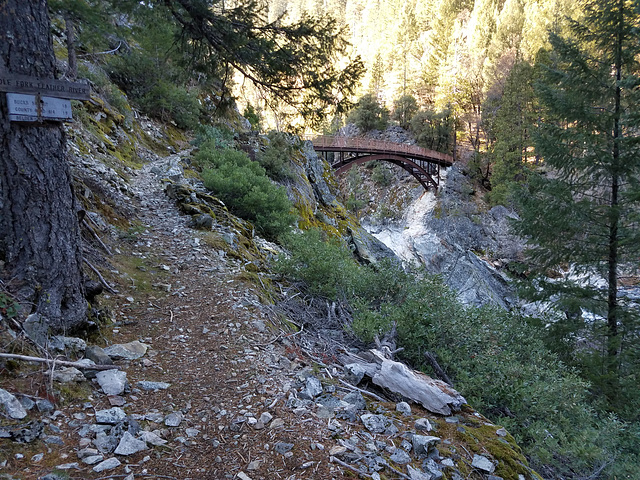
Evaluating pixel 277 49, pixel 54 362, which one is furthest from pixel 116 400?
pixel 277 49

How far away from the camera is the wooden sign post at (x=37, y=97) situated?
257 centimetres

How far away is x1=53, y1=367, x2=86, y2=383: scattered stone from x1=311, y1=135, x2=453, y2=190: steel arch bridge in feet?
55.4

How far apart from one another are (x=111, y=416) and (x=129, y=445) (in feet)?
1.00

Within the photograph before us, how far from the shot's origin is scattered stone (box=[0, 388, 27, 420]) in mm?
2082

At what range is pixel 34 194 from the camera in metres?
2.78

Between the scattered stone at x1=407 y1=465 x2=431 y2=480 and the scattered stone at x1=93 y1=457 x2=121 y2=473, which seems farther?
the scattered stone at x1=407 y1=465 x2=431 y2=480

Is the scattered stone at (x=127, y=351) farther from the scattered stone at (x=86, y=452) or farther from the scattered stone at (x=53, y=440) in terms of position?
the scattered stone at (x=86, y=452)

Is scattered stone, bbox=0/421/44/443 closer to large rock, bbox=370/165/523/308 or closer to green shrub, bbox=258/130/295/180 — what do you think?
green shrub, bbox=258/130/295/180

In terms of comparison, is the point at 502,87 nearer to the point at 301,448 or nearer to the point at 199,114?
the point at 199,114

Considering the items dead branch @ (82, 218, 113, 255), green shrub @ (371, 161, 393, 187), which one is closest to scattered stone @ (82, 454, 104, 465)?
dead branch @ (82, 218, 113, 255)

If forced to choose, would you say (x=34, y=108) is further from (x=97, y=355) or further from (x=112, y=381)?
(x=112, y=381)

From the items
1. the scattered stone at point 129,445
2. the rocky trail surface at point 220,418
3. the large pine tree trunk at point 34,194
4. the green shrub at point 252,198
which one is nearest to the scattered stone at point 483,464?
the rocky trail surface at point 220,418

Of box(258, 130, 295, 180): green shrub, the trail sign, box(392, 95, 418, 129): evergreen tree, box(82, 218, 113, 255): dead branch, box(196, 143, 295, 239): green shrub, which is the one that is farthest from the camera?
box(392, 95, 418, 129): evergreen tree

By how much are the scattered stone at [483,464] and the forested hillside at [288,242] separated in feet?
0.05
